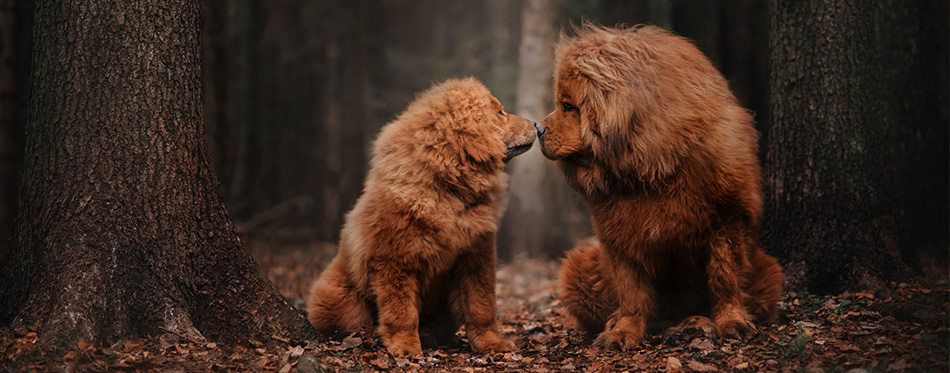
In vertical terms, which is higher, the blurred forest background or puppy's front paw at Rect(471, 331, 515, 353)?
the blurred forest background

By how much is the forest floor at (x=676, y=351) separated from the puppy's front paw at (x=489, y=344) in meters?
0.07

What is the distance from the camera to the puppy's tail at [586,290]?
4.64 meters

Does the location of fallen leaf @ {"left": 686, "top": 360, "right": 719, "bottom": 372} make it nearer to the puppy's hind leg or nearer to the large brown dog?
the large brown dog

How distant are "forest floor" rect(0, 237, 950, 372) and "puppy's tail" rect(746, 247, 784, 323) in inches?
4.0

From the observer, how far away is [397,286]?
4.16m

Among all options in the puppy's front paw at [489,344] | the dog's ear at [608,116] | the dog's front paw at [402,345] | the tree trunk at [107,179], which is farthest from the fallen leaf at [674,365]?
the tree trunk at [107,179]

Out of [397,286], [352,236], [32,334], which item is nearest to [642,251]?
[397,286]

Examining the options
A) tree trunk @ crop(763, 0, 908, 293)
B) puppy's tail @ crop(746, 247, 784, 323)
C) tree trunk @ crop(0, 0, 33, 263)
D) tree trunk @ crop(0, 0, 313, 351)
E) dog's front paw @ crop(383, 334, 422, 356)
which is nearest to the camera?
tree trunk @ crop(0, 0, 313, 351)

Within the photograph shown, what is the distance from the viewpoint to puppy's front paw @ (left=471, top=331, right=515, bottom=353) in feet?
14.1

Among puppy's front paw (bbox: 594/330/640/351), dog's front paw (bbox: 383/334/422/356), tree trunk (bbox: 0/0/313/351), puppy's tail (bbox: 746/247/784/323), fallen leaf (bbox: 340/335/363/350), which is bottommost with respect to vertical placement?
fallen leaf (bbox: 340/335/363/350)

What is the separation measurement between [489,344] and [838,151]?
3071 millimetres

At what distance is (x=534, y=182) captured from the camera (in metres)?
9.85

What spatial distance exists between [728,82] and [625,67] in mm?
866

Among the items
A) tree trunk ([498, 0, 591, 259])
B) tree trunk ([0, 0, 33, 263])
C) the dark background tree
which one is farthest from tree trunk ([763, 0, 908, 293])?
tree trunk ([0, 0, 33, 263])
